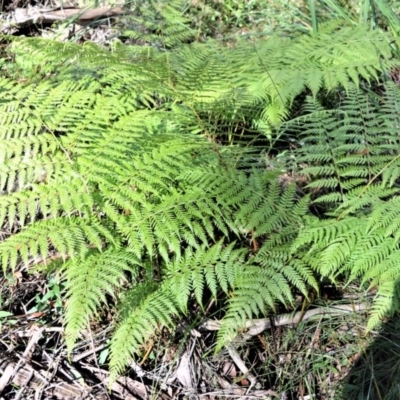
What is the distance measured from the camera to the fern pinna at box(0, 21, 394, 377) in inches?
76.5

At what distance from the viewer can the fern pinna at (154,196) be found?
1943 mm

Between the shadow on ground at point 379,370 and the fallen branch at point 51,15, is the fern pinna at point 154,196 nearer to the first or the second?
the shadow on ground at point 379,370

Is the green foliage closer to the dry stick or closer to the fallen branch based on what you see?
the dry stick

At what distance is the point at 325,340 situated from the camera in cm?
218

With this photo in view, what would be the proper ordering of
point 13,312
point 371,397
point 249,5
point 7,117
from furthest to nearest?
point 249,5
point 13,312
point 7,117
point 371,397

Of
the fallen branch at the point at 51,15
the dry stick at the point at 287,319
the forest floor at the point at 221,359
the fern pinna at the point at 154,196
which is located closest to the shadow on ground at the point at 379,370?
the forest floor at the point at 221,359

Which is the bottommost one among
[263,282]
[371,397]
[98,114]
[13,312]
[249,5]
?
[371,397]

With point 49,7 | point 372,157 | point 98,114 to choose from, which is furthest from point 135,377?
point 49,7

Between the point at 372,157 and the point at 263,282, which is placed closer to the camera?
the point at 263,282

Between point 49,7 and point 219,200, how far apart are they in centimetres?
264

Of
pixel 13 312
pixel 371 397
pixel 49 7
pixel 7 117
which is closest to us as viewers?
pixel 371 397

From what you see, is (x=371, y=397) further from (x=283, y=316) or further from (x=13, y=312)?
(x=13, y=312)

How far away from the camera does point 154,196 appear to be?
7.19 feet

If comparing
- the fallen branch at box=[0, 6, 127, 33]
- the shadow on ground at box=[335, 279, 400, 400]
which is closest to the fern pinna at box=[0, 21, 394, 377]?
the shadow on ground at box=[335, 279, 400, 400]
